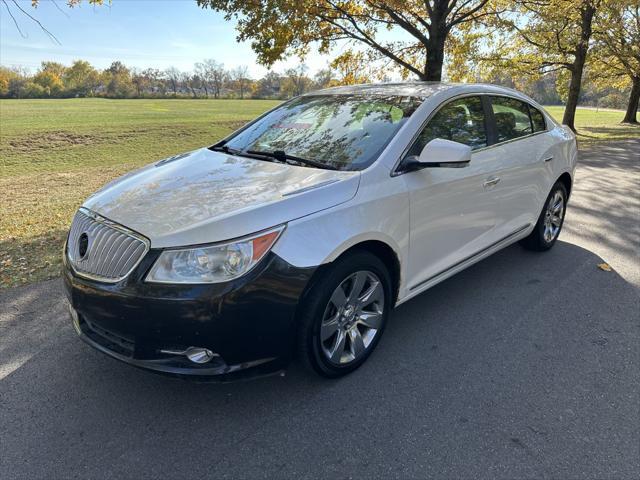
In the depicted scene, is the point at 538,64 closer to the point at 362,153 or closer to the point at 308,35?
the point at 308,35

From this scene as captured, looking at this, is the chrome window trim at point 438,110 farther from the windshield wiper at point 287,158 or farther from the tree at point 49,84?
the tree at point 49,84

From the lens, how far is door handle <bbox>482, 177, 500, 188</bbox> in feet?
12.1

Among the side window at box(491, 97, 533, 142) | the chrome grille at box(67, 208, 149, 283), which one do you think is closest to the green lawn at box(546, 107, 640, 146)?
the side window at box(491, 97, 533, 142)

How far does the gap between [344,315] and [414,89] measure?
6.67 ft

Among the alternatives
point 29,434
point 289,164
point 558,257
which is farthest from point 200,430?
point 558,257

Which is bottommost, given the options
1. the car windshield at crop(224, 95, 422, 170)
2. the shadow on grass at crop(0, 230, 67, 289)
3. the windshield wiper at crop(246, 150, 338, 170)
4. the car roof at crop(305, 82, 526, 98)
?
the shadow on grass at crop(0, 230, 67, 289)

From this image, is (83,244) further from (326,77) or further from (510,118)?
(326,77)

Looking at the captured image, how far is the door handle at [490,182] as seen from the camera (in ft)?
12.1

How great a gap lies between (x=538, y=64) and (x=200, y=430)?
2528cm

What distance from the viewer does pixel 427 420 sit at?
8.30 feet

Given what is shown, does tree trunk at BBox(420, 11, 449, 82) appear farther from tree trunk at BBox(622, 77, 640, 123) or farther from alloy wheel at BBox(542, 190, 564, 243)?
tree trunk at BBox(622, 77, 640, 123)

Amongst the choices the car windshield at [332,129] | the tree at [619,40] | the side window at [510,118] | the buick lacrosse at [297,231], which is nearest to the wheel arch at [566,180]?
the side window at [510,118]

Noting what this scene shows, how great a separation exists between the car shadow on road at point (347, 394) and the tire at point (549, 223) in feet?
3.94

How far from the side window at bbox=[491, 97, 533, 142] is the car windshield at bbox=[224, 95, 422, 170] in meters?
1.03
